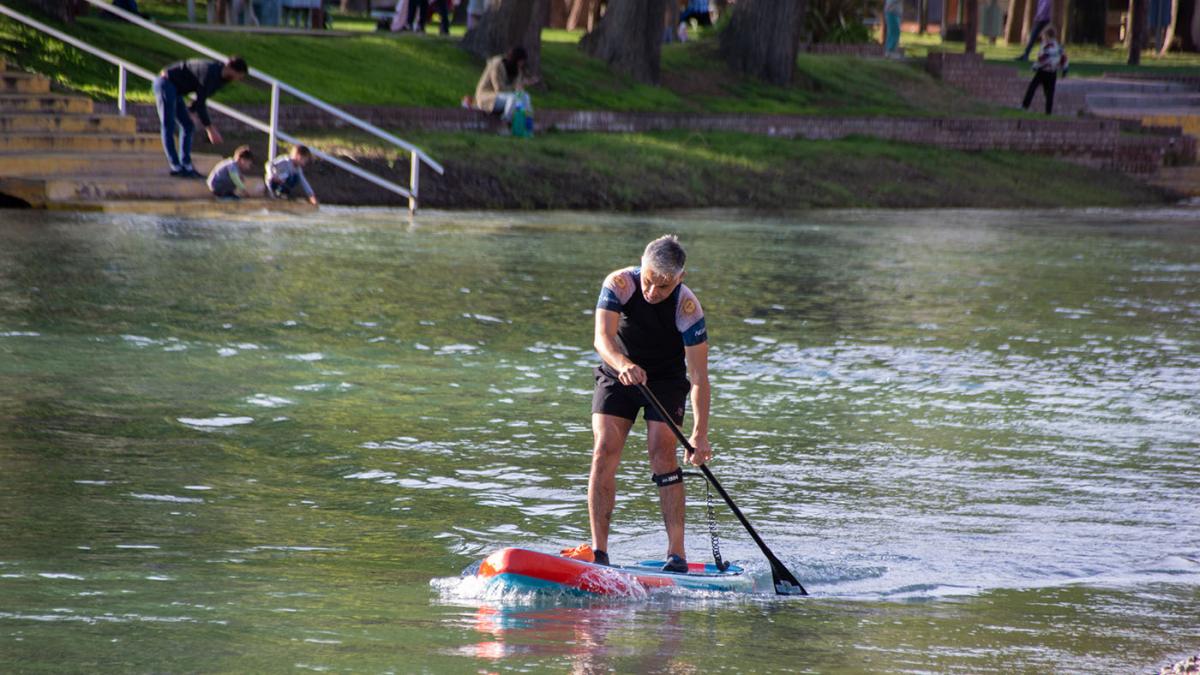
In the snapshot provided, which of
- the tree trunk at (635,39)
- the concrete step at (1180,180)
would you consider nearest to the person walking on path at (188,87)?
the tree trunk at (635,39)

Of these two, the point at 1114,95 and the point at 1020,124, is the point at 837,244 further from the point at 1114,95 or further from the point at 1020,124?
the point at 1114,95

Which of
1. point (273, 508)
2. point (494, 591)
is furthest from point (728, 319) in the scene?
point (494, 591)

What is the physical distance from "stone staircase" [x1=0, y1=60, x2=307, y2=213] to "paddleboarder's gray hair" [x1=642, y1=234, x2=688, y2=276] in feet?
50.2

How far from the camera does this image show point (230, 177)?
22.4 meters

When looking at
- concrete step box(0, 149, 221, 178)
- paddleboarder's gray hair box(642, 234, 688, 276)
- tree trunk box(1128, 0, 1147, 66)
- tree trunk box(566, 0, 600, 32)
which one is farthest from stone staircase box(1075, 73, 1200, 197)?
paddleboarder's gray hair box(642, 234, 688, 276)

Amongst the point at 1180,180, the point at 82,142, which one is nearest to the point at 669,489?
the point at 82,142

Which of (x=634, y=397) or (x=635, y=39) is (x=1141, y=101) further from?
(x=634, y=397)

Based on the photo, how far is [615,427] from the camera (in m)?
7.89

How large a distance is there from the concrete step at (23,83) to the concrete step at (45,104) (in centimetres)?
32

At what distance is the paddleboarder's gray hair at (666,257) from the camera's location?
7410mm

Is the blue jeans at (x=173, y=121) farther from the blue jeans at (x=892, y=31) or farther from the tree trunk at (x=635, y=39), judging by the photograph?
the blue jeans at (x=892, y=31)

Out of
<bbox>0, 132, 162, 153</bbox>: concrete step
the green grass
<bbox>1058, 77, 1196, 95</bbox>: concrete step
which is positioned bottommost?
<bbox>0, 132, 162, 153</bbox>: concrete step

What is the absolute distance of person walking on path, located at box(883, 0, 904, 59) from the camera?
4047 cm

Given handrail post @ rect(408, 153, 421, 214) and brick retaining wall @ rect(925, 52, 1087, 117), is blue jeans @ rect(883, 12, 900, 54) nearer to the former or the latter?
brick retaining wall @ rect(925, 52, 1087, 117)
